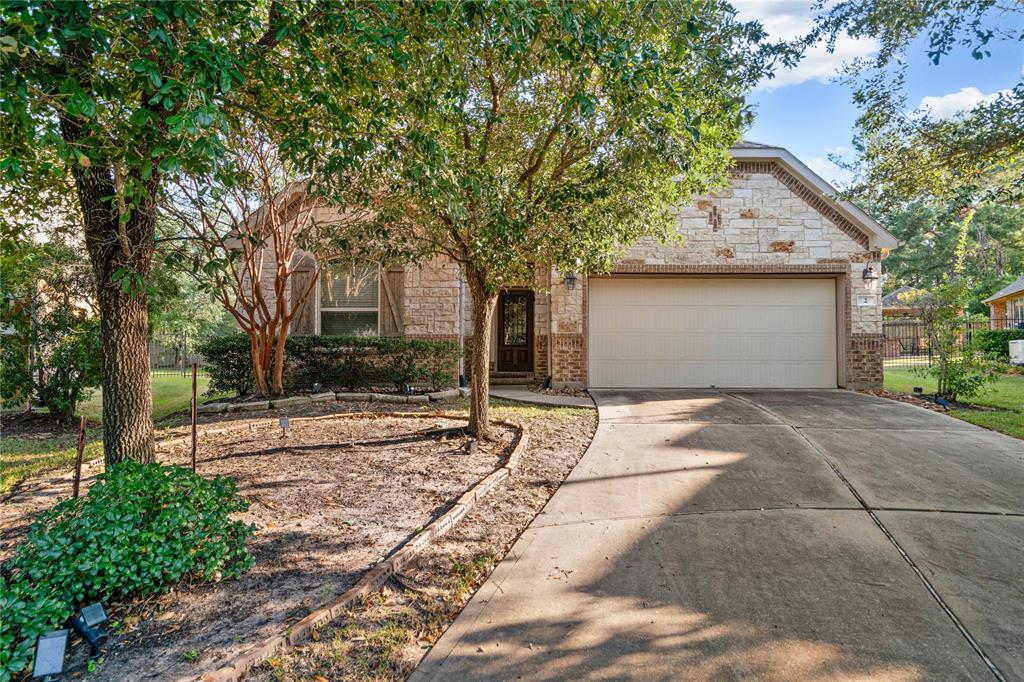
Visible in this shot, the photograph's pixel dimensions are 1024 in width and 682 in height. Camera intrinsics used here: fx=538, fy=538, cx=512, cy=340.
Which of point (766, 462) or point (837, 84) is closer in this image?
point (766, 462)

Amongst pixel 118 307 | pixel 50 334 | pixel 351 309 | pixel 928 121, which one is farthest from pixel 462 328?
pixel 928 121

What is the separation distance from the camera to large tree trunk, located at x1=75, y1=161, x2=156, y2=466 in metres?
3.71

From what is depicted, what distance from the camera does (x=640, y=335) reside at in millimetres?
11727

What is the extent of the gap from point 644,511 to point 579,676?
7.17 ft

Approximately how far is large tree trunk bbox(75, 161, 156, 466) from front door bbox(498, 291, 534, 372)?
32.0 feet

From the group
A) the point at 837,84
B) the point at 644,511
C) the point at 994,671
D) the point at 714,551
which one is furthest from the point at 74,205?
the point at 837,84

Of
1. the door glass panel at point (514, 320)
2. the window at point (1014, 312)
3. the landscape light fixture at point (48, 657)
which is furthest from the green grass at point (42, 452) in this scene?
the window at point (1014, 312)

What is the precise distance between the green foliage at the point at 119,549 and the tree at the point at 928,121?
22.5 feet

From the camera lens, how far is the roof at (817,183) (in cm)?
1121

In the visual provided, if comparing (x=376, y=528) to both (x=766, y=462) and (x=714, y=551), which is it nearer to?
(x=714, y=551)

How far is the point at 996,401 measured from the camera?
9.76 metres

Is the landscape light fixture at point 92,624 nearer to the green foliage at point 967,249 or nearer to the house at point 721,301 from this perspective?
the house at point 721,301

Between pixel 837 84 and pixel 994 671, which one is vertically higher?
pixel 837 84

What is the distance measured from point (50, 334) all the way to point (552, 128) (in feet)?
26.9
